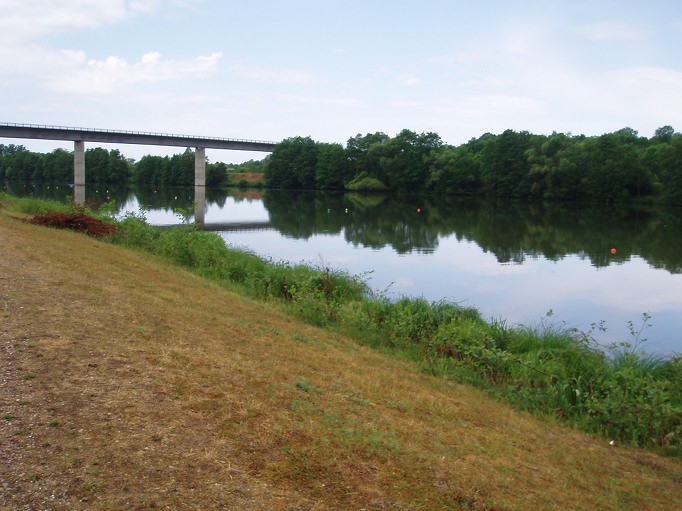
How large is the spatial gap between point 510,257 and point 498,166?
5906 cm

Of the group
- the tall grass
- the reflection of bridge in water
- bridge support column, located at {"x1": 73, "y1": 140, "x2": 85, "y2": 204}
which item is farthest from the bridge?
the tall grass

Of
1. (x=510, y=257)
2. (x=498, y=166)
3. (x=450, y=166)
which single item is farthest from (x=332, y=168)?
(x=510, y=257)

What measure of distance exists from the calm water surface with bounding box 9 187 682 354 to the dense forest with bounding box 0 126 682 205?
21221 millimetres

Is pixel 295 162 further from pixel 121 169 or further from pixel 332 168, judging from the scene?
pixel 121 169

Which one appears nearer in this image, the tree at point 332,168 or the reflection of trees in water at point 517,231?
the reflection of trees in water at point 517,231

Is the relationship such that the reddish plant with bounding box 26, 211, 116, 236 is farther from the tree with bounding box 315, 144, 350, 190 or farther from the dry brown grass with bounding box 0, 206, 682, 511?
the tree with bounding box 315, 144, 350, 190

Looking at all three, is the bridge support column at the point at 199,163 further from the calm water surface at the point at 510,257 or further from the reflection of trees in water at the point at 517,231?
the calm water surface at the point at 510,257

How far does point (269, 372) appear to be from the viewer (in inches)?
284

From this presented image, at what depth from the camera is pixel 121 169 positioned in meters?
130

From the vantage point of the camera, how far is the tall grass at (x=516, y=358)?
316 inches

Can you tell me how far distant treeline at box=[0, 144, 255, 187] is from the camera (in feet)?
413

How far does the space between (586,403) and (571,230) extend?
3502cm

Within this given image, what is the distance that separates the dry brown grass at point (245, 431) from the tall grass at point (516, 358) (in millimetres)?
684

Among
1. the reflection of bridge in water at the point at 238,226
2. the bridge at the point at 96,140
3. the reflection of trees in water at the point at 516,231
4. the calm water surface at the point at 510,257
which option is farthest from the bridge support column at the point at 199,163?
the reflection of bridge in water at the point at 238,226
